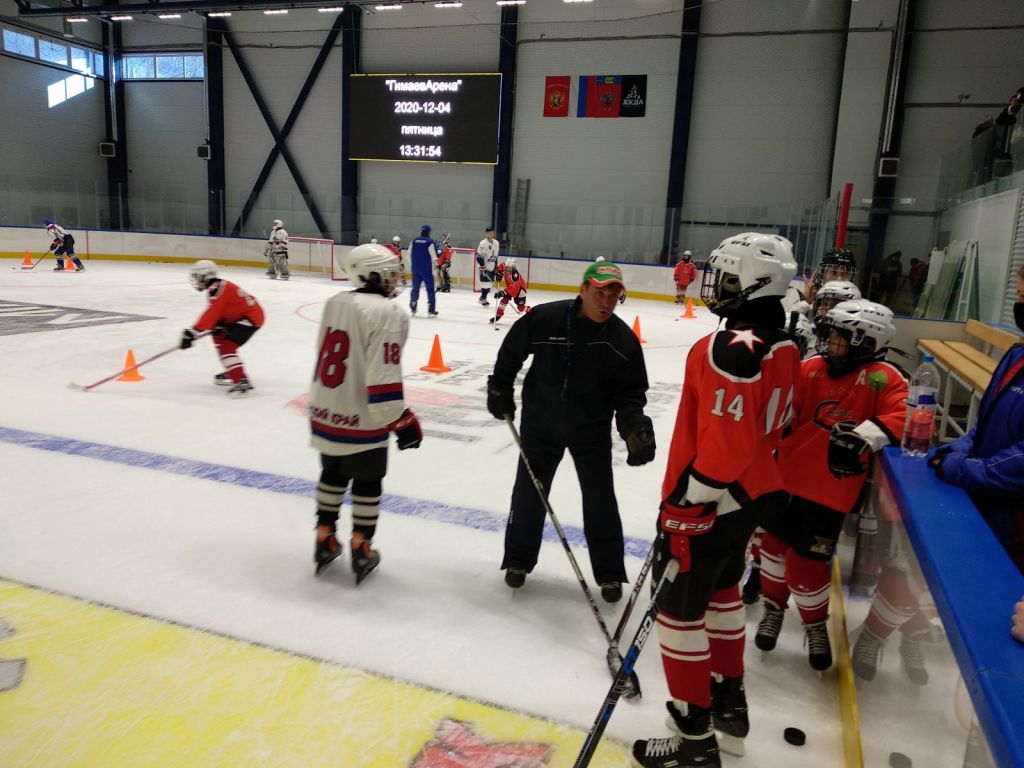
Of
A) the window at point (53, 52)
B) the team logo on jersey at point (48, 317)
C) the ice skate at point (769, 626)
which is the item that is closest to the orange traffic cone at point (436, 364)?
the team logo on jersey at point (48, 317)

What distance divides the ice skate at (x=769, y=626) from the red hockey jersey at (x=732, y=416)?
0.81 metres

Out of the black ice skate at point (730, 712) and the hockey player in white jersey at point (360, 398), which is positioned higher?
the hockey player in white jersey at point (360, 398)

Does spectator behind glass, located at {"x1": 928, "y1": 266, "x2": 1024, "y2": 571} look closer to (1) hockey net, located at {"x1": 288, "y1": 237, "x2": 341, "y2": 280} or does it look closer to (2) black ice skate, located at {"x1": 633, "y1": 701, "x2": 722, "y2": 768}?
(2) black ice skate, located at {"x1": 633, "y1": 701, "x2": 722, "y2": 768}

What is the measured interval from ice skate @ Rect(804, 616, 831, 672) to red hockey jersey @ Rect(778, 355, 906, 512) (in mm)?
434

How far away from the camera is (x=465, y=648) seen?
8.39 feet

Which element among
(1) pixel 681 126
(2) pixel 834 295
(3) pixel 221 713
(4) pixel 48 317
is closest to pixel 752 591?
(2) pixel 834 295

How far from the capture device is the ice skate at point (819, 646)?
2484 mm

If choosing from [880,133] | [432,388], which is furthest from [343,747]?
[880,133]

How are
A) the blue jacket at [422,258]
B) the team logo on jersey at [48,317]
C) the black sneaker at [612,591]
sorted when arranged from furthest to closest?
the blue jacket at [422,258]
the team logo on jersey at [48,317]
the black sneaker at [612,591]

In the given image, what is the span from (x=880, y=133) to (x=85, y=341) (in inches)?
625

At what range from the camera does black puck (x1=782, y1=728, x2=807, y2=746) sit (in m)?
2.12

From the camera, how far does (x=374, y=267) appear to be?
2.94m

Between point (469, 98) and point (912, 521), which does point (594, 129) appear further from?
point (912, 521)

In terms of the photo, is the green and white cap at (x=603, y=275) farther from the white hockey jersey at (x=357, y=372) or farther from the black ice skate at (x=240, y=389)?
the black ice skate at (x=240, y=389)
